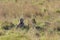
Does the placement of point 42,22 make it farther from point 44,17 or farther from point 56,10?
point 56,10

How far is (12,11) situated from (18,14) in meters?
0.48

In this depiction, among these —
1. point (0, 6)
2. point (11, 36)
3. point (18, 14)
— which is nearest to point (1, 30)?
point (11, 36)

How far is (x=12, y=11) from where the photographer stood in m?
14.2

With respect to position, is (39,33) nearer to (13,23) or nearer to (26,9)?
(13,23)

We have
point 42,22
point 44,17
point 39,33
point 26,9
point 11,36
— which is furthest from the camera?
point 26,9

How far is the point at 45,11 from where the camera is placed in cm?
1476

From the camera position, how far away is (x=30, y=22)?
11672mm

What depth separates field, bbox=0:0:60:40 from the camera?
966 cm

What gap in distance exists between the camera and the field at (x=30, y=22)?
9.66 meters

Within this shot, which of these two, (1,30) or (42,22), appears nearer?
(1,30)

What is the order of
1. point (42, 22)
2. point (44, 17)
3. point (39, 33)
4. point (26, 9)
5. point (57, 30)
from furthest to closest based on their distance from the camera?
1. point (26, 9)
2. point (44, 17)
3. point (42, 22)
4. point (57, 30)
5. point (39, 33)

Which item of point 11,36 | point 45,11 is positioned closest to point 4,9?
point 45,11

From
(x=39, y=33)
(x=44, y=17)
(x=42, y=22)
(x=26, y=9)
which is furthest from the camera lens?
(x=26, y=9)

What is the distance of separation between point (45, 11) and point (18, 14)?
1.58 metres
